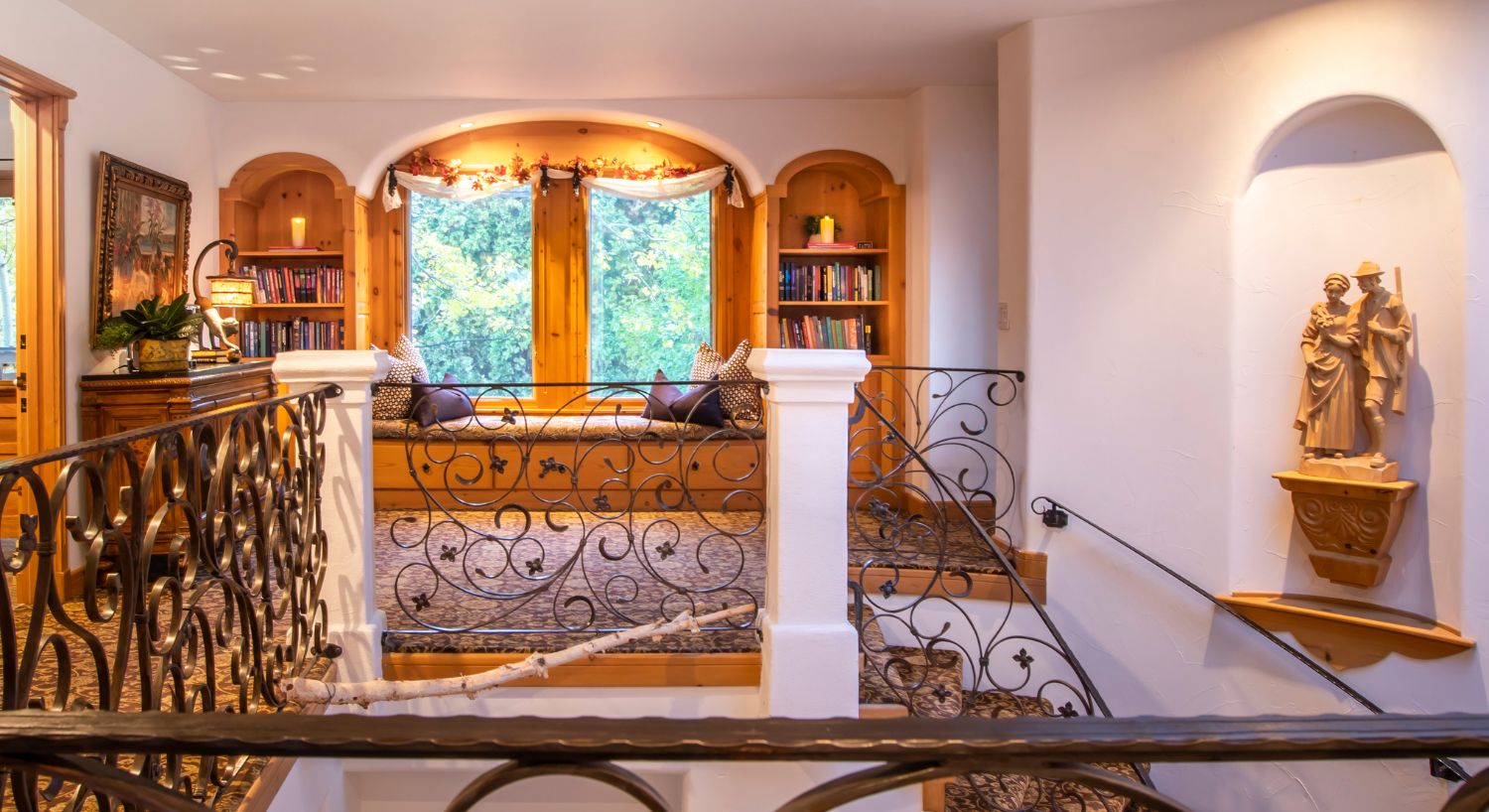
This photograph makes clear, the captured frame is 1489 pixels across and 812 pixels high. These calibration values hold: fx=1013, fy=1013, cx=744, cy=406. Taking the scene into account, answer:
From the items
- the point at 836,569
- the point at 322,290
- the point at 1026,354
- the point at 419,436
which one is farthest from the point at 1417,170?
the point at 322,290

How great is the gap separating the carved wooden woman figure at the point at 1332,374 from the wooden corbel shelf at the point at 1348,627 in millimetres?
682

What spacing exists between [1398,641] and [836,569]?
2.67 metres

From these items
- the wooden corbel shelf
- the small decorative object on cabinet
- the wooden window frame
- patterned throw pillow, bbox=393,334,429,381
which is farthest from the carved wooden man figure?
patterned throw pillow, bbox=393,334,429,381

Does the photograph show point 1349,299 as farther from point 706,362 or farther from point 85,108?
point 85,108

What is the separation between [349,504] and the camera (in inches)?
129

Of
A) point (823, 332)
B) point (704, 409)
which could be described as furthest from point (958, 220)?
point (704, 409)

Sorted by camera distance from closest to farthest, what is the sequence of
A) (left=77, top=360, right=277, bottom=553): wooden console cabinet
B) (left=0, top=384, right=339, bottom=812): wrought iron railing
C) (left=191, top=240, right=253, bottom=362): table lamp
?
1. (left=0, top=384, right=339, bottom=812): wrought iron railing
2. (left=77, top=360, right=277, bottom=553): wooden console cabinet
3. (left=191, top=240, right=253, bottom=362): table lamp

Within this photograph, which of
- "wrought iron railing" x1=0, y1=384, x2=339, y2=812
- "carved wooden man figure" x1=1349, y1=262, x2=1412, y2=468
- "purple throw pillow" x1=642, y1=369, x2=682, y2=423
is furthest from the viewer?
"purple throw pillow" x1=642, y1=369, x2=682, y2=423

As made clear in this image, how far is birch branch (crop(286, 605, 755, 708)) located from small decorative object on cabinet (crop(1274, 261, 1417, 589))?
8.83 ft

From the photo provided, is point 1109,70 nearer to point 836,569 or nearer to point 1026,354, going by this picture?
point 1026,354

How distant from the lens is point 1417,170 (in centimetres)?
432

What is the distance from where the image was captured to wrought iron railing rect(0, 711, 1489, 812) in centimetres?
77

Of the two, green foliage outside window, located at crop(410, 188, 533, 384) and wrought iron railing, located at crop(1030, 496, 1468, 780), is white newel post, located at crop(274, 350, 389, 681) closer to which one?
wrought iron railing, located at crop(1030, 496, 1468, 780)

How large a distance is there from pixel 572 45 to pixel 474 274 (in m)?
2.58
